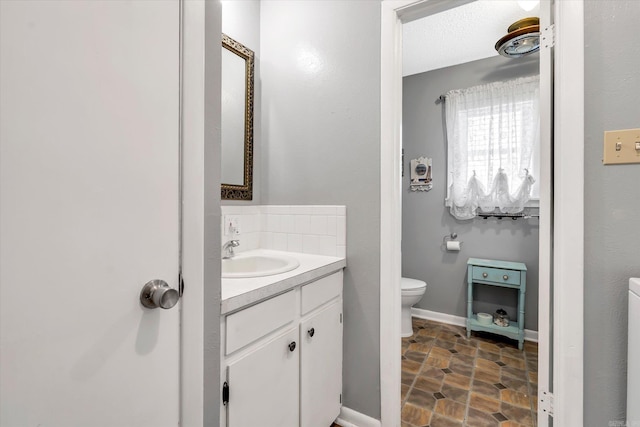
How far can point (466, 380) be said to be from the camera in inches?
A: 80.0

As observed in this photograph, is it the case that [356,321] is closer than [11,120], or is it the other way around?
[11,120]

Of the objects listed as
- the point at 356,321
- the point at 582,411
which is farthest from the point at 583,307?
the point at 356,321

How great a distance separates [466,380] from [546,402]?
92 centimetres

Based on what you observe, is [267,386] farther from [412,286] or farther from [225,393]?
[412,286]

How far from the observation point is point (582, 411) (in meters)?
1.10

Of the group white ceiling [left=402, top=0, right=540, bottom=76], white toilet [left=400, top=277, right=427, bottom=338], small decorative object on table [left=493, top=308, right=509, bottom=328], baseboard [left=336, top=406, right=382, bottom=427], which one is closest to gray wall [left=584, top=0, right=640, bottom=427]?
baseboard [left=336, top=406, right=382, bottom=427]

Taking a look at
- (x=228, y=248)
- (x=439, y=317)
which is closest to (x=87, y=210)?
(x=228, y=248)

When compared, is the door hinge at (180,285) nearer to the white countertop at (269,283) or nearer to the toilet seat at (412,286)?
the white countertop at (269,283)

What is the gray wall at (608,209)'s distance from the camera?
1.04 m

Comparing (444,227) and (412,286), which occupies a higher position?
(444,227)

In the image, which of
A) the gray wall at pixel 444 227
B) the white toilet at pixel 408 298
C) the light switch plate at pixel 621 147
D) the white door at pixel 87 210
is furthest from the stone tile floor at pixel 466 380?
the white door at pixel 87 210

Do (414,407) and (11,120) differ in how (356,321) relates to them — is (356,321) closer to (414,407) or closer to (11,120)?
(414,407)

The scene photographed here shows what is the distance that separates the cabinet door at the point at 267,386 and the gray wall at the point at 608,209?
109 centimetres

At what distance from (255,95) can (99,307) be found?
1557mm
